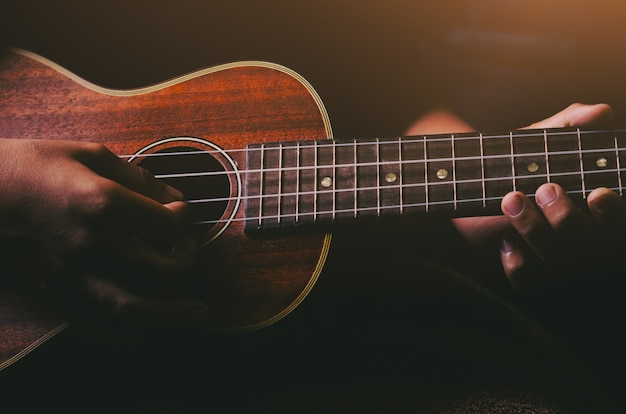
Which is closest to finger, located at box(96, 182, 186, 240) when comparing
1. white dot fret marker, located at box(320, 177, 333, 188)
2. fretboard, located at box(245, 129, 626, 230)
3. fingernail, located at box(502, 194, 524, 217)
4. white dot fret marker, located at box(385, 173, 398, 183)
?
fretboard, located at box(245, 129, 626, 230)

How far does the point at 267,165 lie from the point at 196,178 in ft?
0.62

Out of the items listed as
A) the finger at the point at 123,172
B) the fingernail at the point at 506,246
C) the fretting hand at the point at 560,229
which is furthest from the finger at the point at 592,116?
the finger at the point at 123,172

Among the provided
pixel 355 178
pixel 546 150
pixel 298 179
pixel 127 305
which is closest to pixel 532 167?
pixel 546 150

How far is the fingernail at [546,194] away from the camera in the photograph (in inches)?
26.7

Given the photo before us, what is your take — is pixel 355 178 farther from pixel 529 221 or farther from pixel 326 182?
pixel 529 221

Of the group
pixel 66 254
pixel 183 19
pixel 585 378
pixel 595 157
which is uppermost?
pixel 183 19

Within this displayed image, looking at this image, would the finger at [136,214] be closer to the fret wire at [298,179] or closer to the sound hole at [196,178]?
the sound hole at [196,178]

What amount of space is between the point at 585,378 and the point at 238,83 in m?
0.84

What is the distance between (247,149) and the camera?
82 cm

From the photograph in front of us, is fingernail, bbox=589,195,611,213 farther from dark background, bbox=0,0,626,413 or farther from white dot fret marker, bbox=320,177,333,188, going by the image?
dark background, bbox=0,0,626,413

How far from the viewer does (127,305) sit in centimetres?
Result: 67

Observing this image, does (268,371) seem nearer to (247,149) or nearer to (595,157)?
(247,149)

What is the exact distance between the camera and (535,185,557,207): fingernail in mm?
677

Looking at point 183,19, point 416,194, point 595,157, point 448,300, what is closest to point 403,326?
point 448,300
